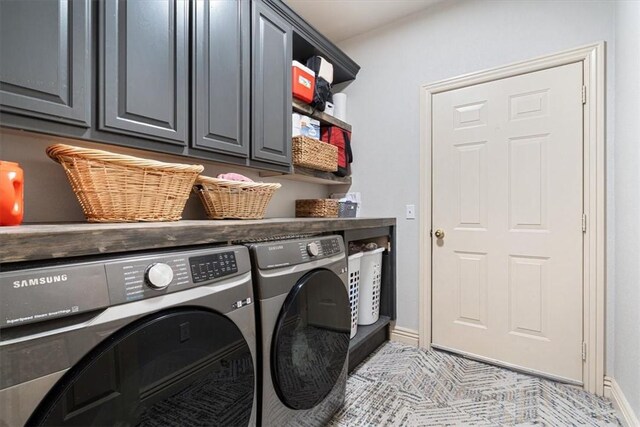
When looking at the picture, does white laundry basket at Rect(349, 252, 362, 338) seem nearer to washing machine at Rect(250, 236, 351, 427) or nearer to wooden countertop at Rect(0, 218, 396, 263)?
washing machine at Rect(250, 236, 351, 427)

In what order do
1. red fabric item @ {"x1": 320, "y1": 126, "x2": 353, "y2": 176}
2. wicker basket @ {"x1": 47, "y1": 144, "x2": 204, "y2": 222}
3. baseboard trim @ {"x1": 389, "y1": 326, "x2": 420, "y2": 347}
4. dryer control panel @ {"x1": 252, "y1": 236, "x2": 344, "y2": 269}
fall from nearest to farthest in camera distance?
1. wicker basket @ {"x1": 47, "y1": 144, "x2": 204, "y2": 222}
2. dryer control panel @ {"x1": 252, "y1": 236, "x2": 344, "y2": 269}
3. baseboard trim @ {"x1": 389, "y1": 326, "x2": 420, "y2": 347}
4. red fabric item @ {"x1": 320, "y1": 126, "x2": 353, "y2": 176}

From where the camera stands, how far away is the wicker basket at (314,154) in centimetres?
201

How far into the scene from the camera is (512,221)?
1990 millimetres

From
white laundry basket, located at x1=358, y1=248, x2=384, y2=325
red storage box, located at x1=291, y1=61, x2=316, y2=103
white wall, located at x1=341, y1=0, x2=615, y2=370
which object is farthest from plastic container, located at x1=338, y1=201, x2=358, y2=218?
red storage box, located at x1=291, y1=61, x2=316, y2=103

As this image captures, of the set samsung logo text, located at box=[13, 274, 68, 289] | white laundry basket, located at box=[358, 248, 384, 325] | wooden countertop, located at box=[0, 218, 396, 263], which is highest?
wooden countertop, located at box=[0, 218, 396, 263]

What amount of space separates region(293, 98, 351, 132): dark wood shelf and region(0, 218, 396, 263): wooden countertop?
113 cm

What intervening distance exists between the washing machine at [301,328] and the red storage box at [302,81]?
109 centimetres

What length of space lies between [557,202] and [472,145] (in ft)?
2.04

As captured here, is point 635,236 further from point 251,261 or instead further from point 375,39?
point 375,39

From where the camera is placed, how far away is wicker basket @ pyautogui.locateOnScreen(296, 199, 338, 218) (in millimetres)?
2264

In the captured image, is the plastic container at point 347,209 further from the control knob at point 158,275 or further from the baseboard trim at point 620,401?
the baseboard trim at point 620,401

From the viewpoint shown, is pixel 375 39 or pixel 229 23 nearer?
pixel 229 23

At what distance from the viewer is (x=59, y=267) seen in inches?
24.7

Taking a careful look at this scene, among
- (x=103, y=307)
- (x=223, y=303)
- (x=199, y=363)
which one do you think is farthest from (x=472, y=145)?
(x=103, y=307)
